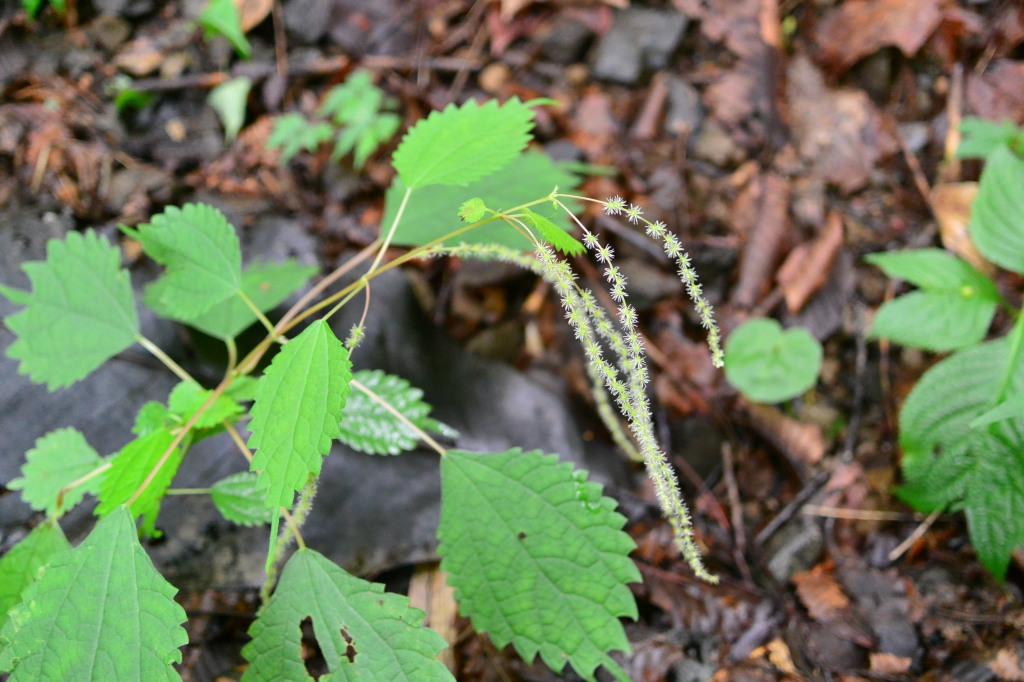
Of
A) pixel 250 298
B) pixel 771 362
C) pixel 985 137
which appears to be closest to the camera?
pixel 250 298

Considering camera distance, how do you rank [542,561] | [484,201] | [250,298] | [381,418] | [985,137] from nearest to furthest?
1. [542,561]
2. [381,418]
3. [484,201]
4. [250,298]
5. [985,137]

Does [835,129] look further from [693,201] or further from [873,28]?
[693,201]

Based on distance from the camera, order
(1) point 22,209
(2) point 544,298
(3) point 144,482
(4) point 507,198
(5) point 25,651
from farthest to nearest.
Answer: (2) point 544,298 < (1) point 22,209 < (4) point 507,198 < (3) point 144,482 < (5) point 25,651

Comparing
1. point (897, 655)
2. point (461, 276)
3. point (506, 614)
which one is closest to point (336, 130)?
point (461, 276)

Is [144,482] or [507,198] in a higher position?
[507,198]

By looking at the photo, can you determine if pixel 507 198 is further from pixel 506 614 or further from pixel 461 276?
pixel 506 614

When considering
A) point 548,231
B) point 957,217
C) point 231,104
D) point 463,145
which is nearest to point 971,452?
point 957,217

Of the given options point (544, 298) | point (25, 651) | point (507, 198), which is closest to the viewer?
point (25, 651)
